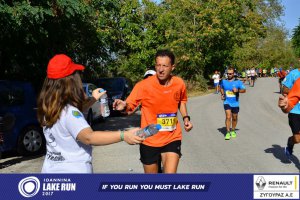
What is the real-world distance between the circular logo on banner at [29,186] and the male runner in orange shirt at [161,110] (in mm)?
2294

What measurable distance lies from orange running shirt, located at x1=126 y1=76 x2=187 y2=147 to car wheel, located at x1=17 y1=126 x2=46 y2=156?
16.9 ft

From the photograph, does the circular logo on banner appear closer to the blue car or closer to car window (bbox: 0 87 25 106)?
the blue car

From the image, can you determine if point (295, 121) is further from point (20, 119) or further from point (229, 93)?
point (20, 119)

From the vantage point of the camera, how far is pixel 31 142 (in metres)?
9.93

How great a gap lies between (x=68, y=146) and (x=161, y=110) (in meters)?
2.16

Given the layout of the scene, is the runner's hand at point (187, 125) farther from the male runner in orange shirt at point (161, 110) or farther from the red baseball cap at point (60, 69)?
the red baseball cap at point (60, 69)

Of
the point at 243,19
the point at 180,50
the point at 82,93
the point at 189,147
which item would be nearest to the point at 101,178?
the point at 82,93

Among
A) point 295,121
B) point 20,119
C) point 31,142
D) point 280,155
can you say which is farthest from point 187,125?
point 31,142

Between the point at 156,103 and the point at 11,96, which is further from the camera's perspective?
the point at 11,96

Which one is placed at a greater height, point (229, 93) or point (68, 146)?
point (229, 93)

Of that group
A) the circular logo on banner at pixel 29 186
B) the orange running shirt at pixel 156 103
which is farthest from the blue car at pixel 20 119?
the circular logo on banner at pixel 29 186

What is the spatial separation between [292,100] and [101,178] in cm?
347

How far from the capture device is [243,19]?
147 feet

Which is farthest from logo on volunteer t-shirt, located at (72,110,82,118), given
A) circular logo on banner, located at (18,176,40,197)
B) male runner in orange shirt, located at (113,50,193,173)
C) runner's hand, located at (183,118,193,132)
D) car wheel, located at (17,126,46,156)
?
car wheel, located at (17,126,46,156)
